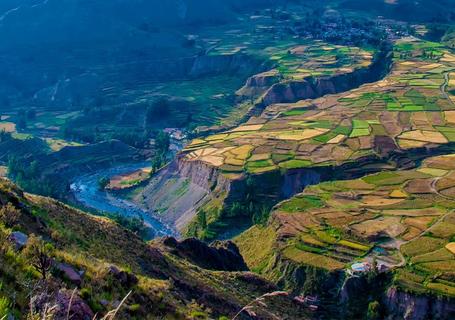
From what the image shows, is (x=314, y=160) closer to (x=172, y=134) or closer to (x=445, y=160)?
(x=445, y=160)

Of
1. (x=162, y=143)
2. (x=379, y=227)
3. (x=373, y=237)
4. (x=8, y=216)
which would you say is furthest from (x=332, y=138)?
(x=8, y=216)

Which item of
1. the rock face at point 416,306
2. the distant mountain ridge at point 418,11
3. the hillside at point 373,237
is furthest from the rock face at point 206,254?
the distant mountain ridge at point 418,11

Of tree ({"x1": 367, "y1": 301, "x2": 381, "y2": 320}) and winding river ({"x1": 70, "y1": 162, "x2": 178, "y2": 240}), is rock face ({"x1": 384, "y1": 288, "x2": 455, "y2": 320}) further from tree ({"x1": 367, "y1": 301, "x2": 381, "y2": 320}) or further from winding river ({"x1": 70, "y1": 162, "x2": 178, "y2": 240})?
winding river ({"x1": 70, "y1": 162, "x2": 178, "y2": 240})

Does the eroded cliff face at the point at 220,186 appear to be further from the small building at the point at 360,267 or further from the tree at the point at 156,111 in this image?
the tree at the point at 156,111

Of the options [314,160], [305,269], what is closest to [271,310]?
[305,269]

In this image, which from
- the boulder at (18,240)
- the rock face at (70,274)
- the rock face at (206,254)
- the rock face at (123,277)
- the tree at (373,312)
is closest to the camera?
the rock face at (70,274)

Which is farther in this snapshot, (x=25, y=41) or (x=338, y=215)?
(x=25, y=41)
